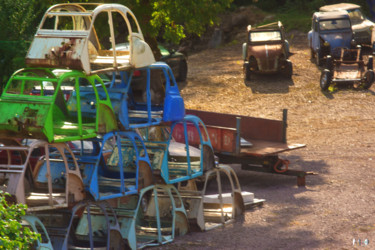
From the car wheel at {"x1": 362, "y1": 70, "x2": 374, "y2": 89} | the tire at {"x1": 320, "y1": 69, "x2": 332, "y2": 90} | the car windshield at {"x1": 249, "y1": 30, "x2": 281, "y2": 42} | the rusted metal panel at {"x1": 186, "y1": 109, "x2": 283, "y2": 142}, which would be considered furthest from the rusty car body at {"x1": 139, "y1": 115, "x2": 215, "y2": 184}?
the car windshield at {"x1": 249, "y1": 30, "x2": 281, "y2": 42}

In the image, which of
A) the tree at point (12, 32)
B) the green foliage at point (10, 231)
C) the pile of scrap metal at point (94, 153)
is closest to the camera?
the green foliage at point (10, 231)

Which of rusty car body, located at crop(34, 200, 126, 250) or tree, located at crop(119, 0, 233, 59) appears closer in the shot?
rusty car body, located at crop(34, 200, 126, 250)

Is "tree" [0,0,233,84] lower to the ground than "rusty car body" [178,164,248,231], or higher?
higher

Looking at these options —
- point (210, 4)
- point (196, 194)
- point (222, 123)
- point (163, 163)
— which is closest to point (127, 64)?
point (163, 163)

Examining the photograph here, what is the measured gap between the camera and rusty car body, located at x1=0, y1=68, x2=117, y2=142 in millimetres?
8859

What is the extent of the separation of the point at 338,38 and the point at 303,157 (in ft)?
35.1

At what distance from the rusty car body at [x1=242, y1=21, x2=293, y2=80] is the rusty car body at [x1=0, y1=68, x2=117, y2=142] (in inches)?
621

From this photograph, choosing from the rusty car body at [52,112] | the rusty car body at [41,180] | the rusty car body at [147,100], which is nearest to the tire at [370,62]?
the rusty car body at [147,100]

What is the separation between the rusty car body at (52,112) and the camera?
8859mm

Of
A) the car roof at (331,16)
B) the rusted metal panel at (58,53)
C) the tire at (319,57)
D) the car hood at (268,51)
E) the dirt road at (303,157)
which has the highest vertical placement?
the rusted metal panel at (58,53)

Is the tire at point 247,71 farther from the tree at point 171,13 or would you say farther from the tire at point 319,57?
the tree at point 171,13

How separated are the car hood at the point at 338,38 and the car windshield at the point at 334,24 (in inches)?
12.1

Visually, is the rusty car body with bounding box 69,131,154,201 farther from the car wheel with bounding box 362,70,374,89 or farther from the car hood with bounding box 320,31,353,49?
the car hood with bounding box 320,31,353,49

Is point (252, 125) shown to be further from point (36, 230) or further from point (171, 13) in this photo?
point (36, 230)
